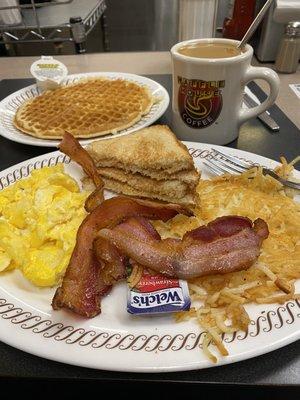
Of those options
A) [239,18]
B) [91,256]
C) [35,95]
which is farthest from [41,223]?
[239,18]

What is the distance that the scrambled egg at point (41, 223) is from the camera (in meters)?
0.97

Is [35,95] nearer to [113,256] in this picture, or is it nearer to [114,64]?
[114,64]

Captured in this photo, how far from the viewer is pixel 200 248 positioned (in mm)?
951

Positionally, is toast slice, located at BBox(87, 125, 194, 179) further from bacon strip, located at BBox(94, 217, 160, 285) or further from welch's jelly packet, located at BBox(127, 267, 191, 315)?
welch's jelly packet, located at BBox(127, 267, 191, 315)

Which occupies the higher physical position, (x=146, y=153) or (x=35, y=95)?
(x=146, y=153)

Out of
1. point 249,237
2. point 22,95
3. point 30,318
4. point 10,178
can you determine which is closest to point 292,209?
point 249,237

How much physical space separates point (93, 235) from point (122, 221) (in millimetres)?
103

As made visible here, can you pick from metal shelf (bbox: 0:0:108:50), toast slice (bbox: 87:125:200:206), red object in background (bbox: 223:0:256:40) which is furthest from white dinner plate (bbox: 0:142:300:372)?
metal shelf (bbox: 0:0:108:50)

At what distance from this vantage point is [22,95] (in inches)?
80.9

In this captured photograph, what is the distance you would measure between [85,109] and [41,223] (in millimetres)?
960

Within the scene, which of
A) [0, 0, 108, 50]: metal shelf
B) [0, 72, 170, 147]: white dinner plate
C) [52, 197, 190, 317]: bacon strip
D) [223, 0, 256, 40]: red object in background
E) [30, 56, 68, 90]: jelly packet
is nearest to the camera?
[52, 197, 190, 317]: bacon strip

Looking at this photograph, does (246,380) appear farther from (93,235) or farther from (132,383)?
(93,235)

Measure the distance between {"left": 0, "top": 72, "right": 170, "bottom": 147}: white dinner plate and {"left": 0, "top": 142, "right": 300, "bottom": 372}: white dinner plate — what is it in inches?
33.4

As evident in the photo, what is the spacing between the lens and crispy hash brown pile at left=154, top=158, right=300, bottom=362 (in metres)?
0.84
